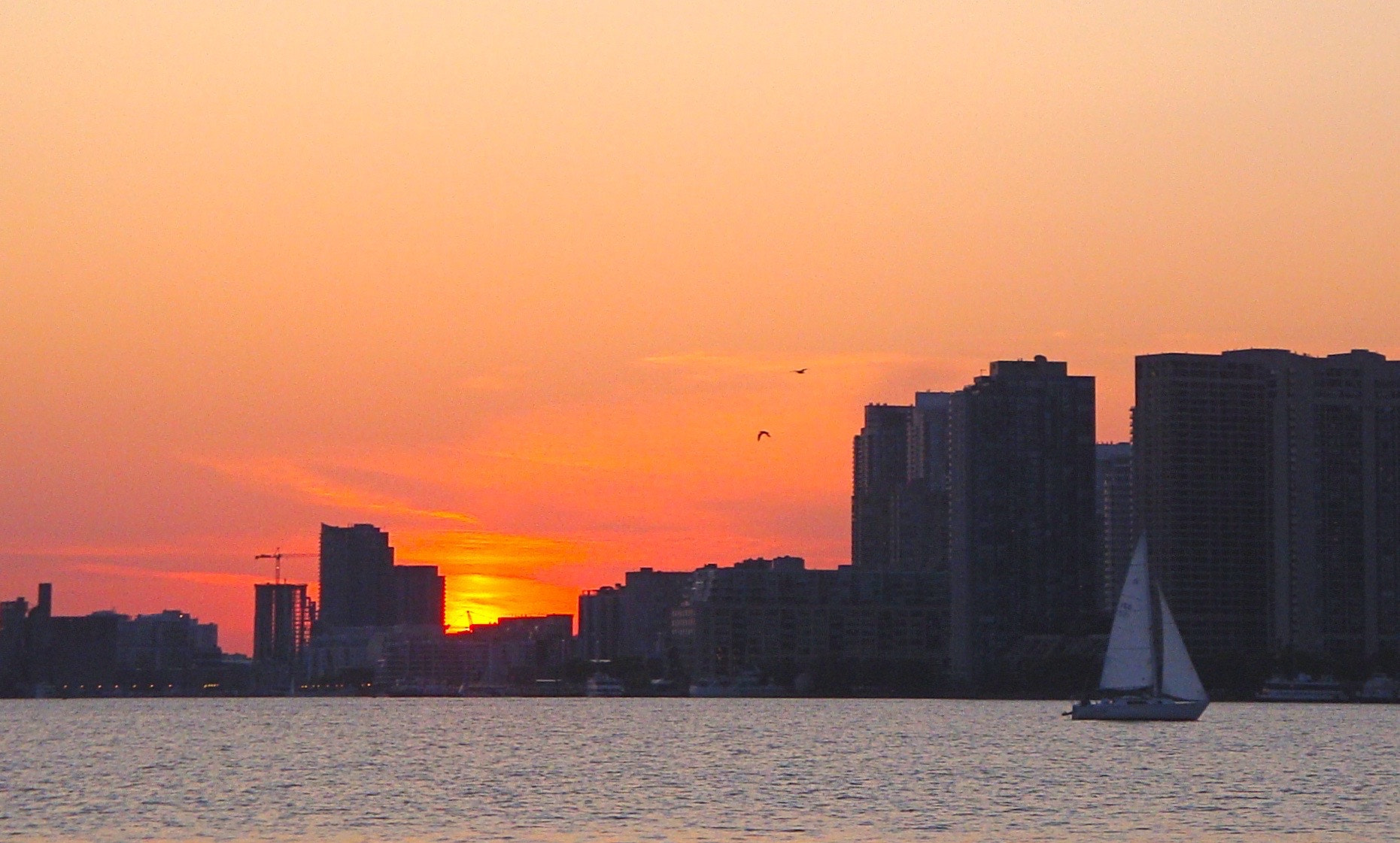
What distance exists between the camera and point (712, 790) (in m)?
108

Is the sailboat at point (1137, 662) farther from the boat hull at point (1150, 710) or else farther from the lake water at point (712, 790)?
the lake water at point (712, 790)

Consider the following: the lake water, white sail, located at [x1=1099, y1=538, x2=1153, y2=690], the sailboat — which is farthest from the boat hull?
the lake water

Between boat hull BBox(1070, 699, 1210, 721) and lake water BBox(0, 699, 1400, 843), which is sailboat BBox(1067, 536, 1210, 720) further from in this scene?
lake water BBox(0, 699, 1400, 843)

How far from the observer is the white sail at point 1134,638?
190625 millimetres

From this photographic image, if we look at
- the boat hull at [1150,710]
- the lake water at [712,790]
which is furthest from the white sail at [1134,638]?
the lake water at [712,790]

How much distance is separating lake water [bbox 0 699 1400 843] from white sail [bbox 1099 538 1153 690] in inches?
687

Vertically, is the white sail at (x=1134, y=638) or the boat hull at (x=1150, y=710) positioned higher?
the white sail at (x=1134, y=638)

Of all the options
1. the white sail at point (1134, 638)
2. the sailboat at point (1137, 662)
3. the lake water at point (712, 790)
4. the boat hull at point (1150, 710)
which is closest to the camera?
the lake water at point (712, 790)

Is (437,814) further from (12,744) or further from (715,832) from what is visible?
(12,744)

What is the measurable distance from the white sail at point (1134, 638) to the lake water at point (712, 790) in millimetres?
17456

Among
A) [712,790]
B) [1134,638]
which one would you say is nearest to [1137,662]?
[1134,638]

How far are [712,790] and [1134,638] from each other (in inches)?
3541

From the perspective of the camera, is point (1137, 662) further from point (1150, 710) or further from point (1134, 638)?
point (1150, 710)

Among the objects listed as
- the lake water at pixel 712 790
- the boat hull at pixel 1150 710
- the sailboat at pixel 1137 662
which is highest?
the sailboat at pixel 1137 662
